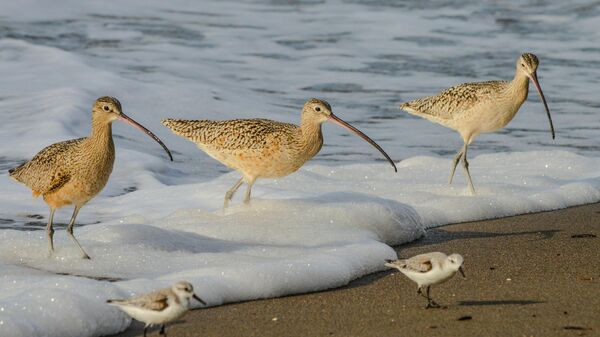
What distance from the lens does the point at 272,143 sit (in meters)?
9.34

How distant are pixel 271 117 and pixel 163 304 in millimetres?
10433

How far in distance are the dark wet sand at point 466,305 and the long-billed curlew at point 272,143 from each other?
1369 mm

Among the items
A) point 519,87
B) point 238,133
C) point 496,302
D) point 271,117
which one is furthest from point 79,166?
point 271,117

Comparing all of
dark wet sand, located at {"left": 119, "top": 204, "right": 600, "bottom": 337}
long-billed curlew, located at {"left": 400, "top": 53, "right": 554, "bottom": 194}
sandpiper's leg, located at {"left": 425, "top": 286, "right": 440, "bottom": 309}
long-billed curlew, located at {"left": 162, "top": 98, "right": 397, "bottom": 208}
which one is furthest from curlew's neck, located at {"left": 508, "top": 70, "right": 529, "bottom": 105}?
sandpiper's leg, located at {"left": 425, "top": 286, "right": 440, "bottom": 309}

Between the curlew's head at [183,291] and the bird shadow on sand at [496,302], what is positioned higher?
the curlew's head at [183,291]

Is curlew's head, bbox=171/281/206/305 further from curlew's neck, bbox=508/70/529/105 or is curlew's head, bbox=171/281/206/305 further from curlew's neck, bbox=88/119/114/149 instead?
curlew's neck, bbox=508/70/529/105

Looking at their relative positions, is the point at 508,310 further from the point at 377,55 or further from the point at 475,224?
the point at 377,55

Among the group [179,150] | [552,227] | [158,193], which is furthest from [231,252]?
[179,150]

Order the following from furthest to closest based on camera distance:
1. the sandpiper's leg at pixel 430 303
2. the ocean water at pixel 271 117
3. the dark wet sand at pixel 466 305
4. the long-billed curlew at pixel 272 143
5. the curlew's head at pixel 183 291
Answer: the long-billed curlew at pixel 272 143 < the ocean water at pixel 271 117 < the sandpiper's leg at pixel 430 303 < the dark wet sand at pixel 466 305 < the curlew's head at pixel 183 291

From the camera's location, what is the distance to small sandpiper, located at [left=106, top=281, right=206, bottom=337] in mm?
5422

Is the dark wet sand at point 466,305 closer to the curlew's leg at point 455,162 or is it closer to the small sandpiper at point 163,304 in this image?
the small sandpiper at point 163,304

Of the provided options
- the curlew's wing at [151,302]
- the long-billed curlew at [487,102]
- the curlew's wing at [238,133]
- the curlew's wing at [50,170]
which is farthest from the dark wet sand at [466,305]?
the long-billed curlew at [487,102]

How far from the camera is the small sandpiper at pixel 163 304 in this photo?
5.42 metres

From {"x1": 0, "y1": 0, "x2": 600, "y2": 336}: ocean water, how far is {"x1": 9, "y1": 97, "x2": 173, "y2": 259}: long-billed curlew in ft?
1.03
